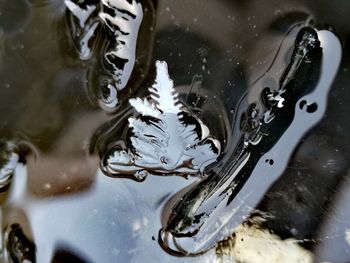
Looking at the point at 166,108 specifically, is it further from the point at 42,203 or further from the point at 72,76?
the point at 42,203

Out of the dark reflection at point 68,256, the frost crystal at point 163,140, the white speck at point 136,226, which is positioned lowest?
the dark reflection at point 68,256

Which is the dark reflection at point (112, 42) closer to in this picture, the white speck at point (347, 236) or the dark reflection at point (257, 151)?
the dark reflection at point (257, 151)

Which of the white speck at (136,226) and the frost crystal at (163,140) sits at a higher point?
the frost crystal at (163,140)

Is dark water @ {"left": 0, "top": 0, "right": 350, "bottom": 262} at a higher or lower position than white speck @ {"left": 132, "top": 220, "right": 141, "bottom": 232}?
higher

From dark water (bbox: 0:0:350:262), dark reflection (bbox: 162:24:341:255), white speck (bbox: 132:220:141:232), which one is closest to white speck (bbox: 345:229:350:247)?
dark water (bbox: 0:0:350:262)

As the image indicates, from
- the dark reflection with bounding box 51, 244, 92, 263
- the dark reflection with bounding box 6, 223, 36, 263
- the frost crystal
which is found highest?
the frost crystal

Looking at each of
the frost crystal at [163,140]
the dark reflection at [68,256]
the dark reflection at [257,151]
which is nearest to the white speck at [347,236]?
the dark reflection at [257,151]

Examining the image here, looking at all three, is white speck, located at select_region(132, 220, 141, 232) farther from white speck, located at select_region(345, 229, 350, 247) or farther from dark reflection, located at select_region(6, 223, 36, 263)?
white speck, located at select_region(345, 229, 350, 247)

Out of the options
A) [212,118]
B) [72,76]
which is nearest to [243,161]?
[212,118]

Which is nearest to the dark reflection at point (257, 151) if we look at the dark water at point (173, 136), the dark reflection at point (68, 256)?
the dark water at point (173, 136)
